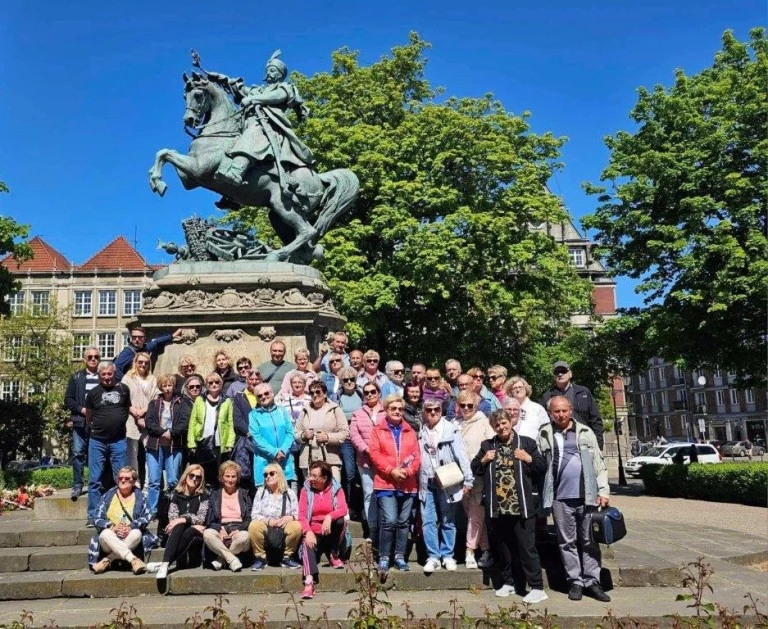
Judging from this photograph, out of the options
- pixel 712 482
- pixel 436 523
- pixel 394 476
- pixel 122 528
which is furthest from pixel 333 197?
pixel 712 482

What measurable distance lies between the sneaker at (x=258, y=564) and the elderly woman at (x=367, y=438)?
3.64 ft

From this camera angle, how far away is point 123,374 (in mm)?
8734

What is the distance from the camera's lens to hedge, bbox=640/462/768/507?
16.7 m

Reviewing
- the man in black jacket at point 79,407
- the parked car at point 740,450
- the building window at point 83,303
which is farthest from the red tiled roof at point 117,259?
the man in black jacket at point 79,407

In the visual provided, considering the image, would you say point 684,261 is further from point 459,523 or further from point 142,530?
point 142,530

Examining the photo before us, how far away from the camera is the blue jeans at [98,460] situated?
7594 millimetres

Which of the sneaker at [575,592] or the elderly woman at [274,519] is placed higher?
the elderly woman at [274,519]

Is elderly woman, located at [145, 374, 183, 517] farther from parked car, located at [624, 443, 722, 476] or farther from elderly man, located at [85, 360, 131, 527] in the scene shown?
parked car, located at [624, 443, 722, 476]

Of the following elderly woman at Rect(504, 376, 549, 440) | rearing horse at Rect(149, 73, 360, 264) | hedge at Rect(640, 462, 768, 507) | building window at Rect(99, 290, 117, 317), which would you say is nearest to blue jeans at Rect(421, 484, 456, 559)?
elderly woman at Rect(504, 376, 549, 440)

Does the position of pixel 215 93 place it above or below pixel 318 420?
above

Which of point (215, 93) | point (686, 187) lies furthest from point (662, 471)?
point (215, 93)

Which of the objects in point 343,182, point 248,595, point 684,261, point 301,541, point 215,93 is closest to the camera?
point 248,595

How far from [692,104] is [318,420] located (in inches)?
672

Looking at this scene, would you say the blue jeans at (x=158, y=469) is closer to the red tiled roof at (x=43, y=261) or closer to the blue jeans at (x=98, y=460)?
the blue jeans at (x=98, y=460)
